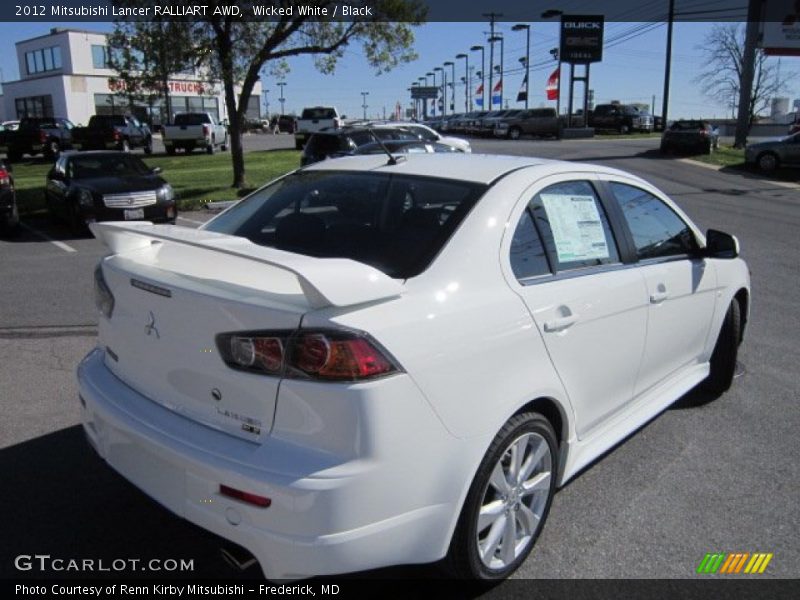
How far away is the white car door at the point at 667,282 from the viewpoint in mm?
3768

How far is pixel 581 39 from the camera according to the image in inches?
2030

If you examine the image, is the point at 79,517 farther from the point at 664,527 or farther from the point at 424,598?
the point at 664,527

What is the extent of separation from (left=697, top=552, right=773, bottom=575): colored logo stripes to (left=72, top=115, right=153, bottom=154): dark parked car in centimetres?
3176

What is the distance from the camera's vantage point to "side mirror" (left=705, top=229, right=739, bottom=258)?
14.0 ft

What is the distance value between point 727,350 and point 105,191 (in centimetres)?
1033

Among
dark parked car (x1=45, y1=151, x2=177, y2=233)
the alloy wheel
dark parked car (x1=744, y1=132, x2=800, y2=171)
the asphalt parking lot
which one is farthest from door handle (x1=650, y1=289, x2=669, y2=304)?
dark parked car (x1=744, y1=132, x2=800, y2=171)

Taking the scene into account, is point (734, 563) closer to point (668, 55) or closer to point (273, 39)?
point (273, 39)

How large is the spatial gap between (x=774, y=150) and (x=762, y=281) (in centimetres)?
1930

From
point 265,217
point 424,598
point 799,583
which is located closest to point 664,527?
point 799,583

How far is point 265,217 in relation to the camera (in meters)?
3.60

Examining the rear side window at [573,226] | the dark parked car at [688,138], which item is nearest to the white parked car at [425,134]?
the rear side window at [573,226]

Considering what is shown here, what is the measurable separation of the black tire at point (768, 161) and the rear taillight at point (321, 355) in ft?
88.1

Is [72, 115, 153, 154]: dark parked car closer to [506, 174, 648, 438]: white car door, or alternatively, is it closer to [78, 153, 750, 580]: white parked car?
[78, 153, 750, 580]: white parked car

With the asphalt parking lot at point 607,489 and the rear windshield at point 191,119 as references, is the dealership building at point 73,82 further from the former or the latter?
the asphalt parking lot at point 607,489
